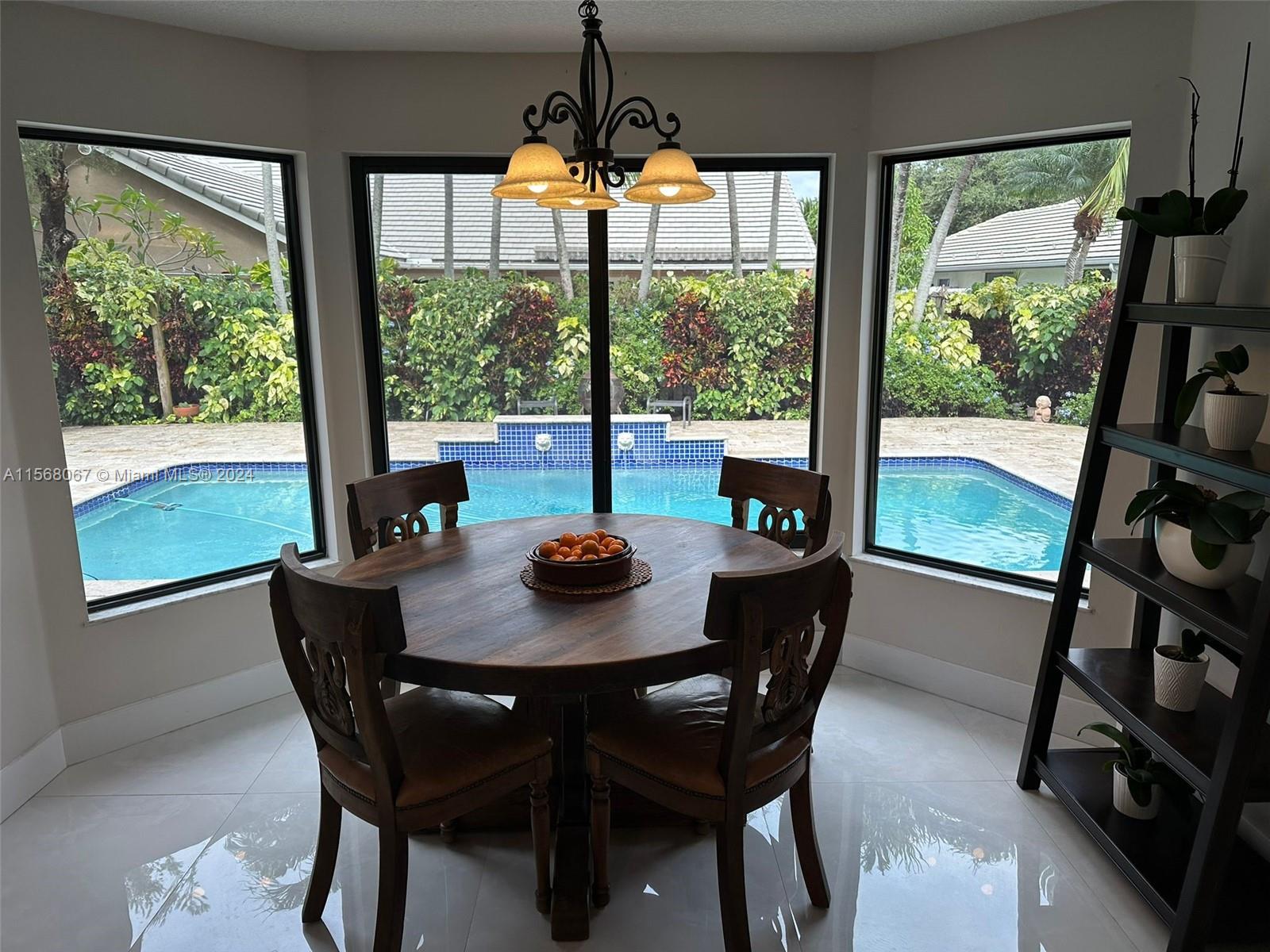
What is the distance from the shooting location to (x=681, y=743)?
83.0 inches

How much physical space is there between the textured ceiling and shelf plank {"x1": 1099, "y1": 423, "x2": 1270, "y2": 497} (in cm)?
149

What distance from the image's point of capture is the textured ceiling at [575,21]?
285cm

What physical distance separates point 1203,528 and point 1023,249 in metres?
1.58

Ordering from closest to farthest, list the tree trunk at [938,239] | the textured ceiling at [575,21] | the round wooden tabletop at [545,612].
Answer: the round wooden tabletop at [545,612] → the textured ceiling at [575,21] → the tree trunk at [938,239]

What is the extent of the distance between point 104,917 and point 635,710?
1.52m

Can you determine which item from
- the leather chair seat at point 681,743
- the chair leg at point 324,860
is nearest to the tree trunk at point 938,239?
the leather chair seat at point 681,743

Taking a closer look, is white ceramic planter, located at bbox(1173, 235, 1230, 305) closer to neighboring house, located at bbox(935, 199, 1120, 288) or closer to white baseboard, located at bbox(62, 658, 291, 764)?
neighboring house, located at bbox(935, 199, 1120, 288)

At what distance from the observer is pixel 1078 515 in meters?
2.65

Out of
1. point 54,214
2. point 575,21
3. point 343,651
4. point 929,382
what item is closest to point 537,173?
point 343,651

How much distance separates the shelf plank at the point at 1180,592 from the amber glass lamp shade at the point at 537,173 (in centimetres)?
185

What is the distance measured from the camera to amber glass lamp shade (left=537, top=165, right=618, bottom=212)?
7.43 ft

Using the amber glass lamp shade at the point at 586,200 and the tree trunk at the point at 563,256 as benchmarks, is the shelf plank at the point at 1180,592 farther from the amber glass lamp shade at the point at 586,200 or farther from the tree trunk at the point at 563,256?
the tree trunk at the point at 563,256

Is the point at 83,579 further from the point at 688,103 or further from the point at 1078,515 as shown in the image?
the point at 1078,515

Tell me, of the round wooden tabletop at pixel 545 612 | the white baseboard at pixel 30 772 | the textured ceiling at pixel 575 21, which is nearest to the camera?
the round wooden tabletop at pixel 545 612
